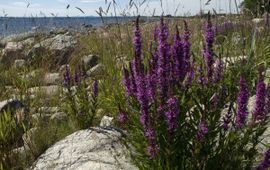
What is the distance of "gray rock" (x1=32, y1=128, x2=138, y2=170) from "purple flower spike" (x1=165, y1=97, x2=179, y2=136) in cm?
109

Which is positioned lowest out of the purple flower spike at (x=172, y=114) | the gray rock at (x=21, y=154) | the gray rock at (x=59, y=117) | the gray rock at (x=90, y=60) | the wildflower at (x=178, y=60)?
the gray rock at (x=21, y=154)

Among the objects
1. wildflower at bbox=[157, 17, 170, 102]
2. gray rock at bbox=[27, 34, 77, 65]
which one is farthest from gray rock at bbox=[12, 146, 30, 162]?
gray rock at bbox=[27, 34, 77, 65]

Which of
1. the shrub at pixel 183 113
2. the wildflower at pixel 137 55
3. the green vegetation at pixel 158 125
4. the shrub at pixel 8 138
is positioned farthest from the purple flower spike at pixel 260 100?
the shrub at pixel 8 138

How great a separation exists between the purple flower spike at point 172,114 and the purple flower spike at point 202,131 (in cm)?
16

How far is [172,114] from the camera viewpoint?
2760 millimetres

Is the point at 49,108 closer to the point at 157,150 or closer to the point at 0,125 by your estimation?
the point at 0,125

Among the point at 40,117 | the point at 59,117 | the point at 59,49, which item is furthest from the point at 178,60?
the point at 59,49

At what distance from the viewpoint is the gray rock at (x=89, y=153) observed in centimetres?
380

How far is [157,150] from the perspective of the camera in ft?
9.60

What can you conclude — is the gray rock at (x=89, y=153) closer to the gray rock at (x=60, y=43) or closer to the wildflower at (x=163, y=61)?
the wildflower at (x=163, y=61)

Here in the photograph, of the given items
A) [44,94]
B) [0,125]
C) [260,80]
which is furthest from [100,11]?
[260,80]

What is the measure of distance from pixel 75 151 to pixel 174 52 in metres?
1.56

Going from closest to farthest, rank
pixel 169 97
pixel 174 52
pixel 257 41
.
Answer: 1. pixel 169 97
2. pixel 174 52
3. pixel 257 41

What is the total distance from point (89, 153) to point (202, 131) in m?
1.52
